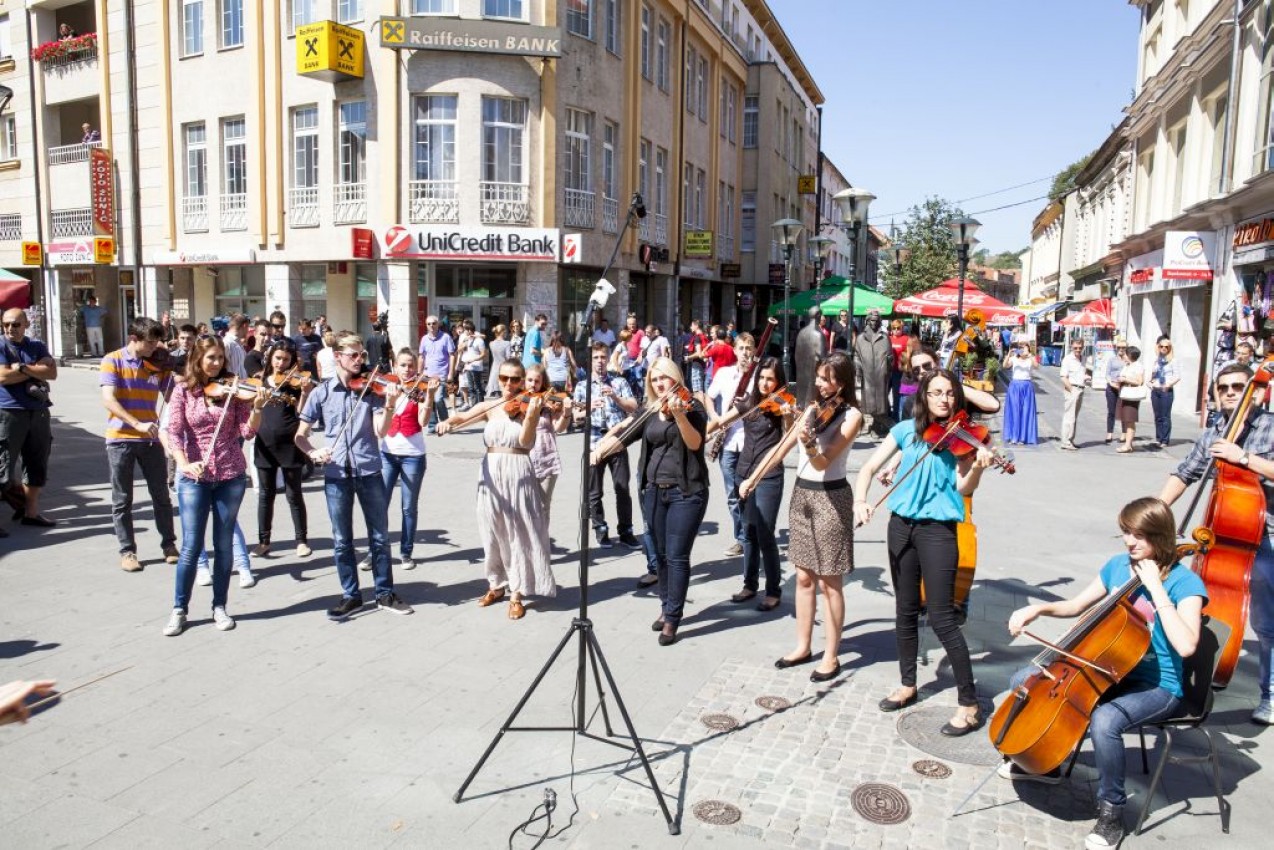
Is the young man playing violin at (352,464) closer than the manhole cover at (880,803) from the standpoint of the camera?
No

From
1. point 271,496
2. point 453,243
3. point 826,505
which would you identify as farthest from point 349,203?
point 826,505

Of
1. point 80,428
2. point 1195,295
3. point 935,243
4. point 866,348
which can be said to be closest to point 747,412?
point 866,348

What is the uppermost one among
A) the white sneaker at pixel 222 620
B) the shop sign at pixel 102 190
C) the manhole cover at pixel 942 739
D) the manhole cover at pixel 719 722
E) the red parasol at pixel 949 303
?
the shop sign at pixel 102 190

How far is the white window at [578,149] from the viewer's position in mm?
22266

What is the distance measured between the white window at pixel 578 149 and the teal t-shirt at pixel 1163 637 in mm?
19858

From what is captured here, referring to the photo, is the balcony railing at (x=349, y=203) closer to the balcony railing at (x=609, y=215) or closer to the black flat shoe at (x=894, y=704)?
the balcony railing at (x=609, y=215)

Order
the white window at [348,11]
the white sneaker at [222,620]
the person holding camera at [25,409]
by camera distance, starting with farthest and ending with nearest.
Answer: the white window at [348,11] < the person holding camera at [25,409] < the white sneaker at [222,620]

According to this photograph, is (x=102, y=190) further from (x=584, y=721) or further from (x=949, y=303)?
(x=584, y=721)

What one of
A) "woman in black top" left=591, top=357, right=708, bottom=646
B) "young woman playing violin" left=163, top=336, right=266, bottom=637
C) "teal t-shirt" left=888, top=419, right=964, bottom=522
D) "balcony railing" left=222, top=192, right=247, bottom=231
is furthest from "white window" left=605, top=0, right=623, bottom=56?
"teal t-shirt" left=888, top=419, right=964, bottom=522

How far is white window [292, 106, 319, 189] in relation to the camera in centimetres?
2195

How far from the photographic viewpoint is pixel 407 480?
748 cm

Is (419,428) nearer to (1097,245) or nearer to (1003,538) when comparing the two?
(1003,538)

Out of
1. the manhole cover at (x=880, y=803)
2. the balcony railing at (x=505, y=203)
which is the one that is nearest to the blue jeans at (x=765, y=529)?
the manhole cover at (x=880, y=803)

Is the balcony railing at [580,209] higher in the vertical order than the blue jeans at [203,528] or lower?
higher
